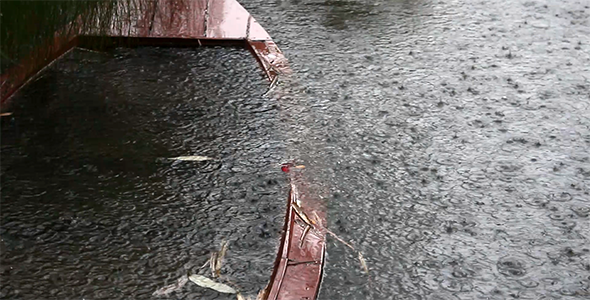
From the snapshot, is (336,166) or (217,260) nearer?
(217,260)

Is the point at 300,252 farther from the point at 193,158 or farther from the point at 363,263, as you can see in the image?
the point at 193,158

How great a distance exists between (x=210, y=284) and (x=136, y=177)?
580 millimetres

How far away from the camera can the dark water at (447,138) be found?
245 centimetres

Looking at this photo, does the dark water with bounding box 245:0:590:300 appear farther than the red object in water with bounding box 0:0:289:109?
No

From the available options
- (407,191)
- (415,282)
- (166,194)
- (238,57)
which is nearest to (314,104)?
(238,57)

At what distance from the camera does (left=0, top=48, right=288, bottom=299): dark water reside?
228 centimetres

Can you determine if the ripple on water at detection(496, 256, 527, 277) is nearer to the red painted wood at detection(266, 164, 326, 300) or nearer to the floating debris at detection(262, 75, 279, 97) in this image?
the red painted wood at detection(266, 164, 326, 300)

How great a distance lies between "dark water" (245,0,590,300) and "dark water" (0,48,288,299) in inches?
9.1

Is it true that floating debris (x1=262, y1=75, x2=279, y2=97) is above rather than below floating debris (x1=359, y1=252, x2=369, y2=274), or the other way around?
above

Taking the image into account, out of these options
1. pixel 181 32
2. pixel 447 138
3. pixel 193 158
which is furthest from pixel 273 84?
pixel 447 138

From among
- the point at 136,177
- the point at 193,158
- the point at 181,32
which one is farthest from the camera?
the point at 181,32

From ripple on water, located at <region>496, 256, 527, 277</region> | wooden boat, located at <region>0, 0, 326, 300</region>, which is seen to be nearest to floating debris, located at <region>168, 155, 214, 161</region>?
wooden boat, located at <region>0, 0, 326, 300</region>

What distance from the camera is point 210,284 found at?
2.23 meters

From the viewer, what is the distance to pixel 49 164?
8.77 ft
